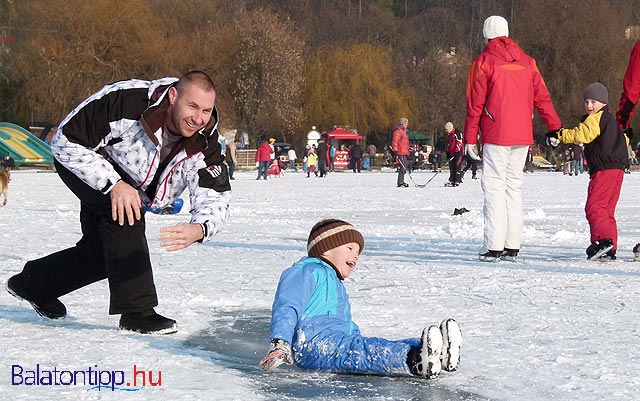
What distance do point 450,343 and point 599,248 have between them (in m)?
4.95

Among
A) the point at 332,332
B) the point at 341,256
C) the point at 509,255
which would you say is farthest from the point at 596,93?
the point at 332,332

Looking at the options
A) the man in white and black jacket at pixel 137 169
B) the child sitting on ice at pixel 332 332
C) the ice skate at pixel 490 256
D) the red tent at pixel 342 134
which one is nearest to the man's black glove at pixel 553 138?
the ice skate at pixel 490 256

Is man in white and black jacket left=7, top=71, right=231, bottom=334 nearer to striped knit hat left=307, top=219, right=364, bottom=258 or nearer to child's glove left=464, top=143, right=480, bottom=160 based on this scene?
striped knit hat left=307, top=219, right=364, bottom=258

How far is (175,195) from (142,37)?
45.1 m

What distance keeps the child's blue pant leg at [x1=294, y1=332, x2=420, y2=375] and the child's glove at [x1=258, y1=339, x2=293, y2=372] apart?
0.59ft

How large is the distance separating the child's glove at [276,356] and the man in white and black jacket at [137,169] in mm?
658

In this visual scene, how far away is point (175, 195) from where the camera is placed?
5.05m

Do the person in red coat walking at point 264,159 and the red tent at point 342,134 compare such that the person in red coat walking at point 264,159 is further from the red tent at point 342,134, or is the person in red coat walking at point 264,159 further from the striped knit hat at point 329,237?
the striped knit hat at point 329,237

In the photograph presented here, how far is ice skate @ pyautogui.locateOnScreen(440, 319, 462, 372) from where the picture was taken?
3902mm

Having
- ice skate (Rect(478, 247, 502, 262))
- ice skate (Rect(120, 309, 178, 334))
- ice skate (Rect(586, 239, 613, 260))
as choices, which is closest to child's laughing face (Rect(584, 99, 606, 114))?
ice skate (Rect(586, 239, 613, 260))

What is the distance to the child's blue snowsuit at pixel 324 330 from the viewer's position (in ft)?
13.3

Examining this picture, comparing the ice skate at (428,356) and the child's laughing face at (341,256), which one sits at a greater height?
the child's laughing face at (341,256)

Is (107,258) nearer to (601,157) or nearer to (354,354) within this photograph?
(354,354)

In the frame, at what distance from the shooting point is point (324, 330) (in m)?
4.22
